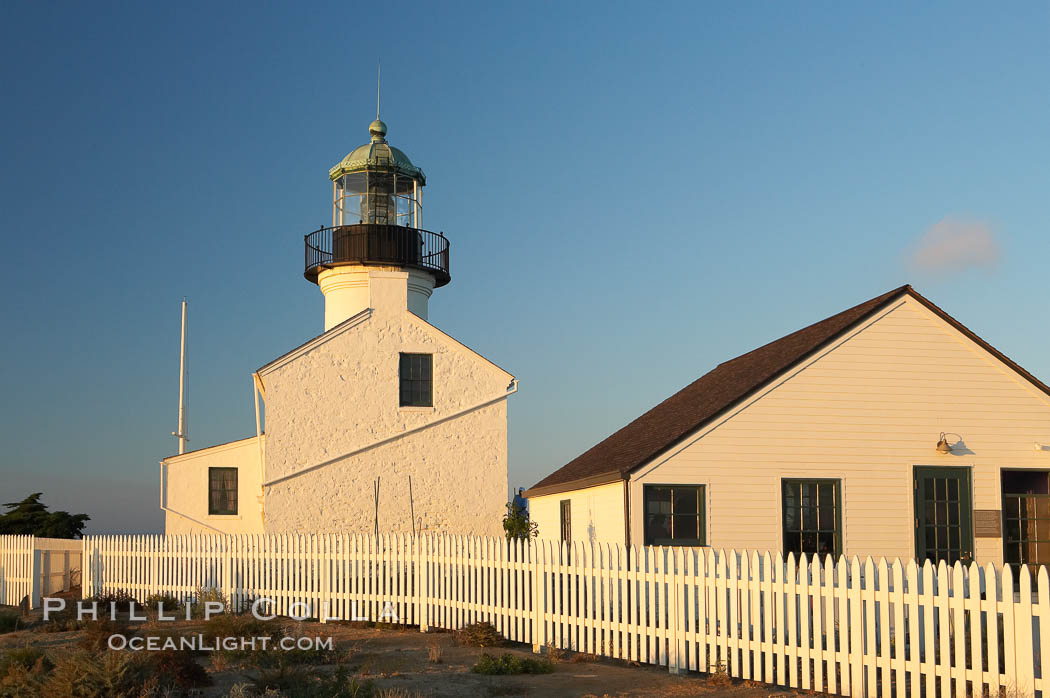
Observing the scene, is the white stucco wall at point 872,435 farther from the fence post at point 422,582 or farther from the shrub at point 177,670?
the shrub at point 177,670

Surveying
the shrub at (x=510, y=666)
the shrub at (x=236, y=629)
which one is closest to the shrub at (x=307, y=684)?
the shrub at (x=510, y=666)

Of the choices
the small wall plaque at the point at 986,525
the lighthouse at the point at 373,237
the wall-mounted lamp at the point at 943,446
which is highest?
the lighthouse at the point at 373,237

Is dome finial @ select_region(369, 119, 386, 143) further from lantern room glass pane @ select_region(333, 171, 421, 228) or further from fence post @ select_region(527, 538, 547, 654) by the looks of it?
fence post @ select_region(527, 538, 547, 654)

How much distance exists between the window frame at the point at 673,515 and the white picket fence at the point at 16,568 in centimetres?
1183

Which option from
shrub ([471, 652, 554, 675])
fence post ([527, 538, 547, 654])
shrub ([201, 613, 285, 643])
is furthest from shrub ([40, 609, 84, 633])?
shrub ([471, 652, 554, 675])

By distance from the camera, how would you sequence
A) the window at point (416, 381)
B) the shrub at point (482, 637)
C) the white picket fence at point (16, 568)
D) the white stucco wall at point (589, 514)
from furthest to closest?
the window at point (416, 381) < the white picket fence at point (16, 568) < the white stucco wall at point (589, 514) < the shrub at point (482, 637)

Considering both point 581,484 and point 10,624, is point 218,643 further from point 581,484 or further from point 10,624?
A: point 581,484

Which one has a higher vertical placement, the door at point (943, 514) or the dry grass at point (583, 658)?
the door at point (943, 514)

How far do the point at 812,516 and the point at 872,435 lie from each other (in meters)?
1.65

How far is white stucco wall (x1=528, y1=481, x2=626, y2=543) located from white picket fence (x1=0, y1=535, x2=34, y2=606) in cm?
1006

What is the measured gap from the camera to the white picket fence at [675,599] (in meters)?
9.08

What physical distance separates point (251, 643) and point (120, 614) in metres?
6.39

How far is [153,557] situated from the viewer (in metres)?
19.5

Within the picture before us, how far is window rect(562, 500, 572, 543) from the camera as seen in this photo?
66.4 feet
